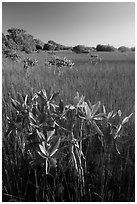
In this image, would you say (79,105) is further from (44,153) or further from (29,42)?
(29,42)

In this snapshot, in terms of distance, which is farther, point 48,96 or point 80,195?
point 80,195

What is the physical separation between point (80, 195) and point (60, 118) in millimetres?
423

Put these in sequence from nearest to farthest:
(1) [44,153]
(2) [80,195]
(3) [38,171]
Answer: (1) [44,153] → (2) [80,195] → (3) [38,171]

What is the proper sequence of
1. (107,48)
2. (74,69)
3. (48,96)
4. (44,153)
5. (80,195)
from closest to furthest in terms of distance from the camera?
(44,153) → (48,96) → (80,195) → (74,69) → (107,48)

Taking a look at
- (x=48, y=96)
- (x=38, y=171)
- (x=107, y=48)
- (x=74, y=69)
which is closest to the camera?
(x=48, y=96)

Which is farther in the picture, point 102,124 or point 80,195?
point 80,195

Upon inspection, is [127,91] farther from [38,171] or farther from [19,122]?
[19,122]

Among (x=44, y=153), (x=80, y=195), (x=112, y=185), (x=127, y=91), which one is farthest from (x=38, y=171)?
(x=127, y=91)

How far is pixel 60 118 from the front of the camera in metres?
0.80

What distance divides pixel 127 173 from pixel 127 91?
128 centimetres

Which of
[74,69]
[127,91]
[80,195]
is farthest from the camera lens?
[74,69]

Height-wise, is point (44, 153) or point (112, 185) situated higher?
point (44, 153)

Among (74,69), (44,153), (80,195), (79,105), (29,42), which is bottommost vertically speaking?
(80,195)

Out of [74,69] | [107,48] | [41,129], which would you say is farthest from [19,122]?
[107,48]
